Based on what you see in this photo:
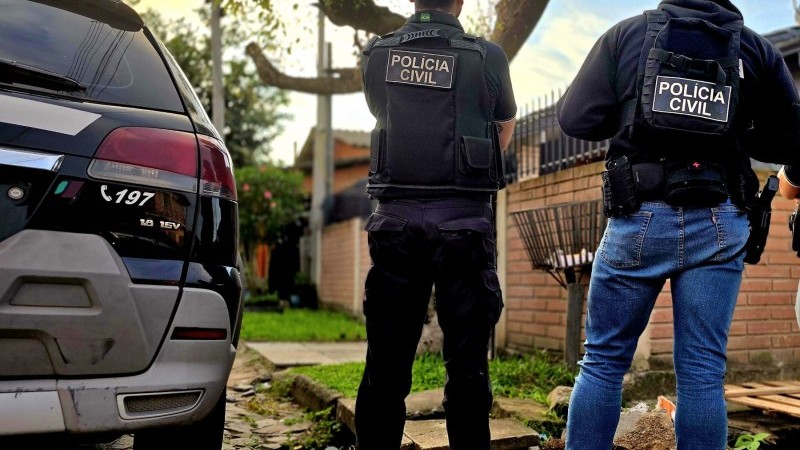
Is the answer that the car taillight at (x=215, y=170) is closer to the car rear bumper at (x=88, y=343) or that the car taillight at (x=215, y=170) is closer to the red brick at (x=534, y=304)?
the car rear bumper at (x=88, y=343)

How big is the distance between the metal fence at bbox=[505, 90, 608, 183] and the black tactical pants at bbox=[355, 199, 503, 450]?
9.77ft

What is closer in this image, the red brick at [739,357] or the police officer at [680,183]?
the police officer at [680,183]

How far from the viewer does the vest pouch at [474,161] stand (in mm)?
2328

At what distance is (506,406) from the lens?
3.70m

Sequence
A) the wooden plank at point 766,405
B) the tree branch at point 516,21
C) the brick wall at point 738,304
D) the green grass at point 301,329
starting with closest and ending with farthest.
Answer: the wooden plank at point 766,405, the brick wall at point 738,304, the tree branch at point 516,21, the green grass at point 301,329

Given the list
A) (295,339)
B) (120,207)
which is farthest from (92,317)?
(295,339)

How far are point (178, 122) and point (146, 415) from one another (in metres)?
0.82

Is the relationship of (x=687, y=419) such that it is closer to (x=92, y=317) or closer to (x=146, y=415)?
(x=146, y=415)

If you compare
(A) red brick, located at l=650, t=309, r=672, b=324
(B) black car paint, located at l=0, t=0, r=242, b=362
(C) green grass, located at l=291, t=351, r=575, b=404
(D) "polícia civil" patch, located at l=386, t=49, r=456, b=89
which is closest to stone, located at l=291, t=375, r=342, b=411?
(C) green grass, located at l=291, t=351, r=575, b=404

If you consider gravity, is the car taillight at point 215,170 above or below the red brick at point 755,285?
above

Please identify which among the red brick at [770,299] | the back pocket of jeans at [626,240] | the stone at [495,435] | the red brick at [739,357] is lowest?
the stone at [495,435]

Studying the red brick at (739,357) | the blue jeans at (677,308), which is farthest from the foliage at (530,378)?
the blue jeans at (677,308)

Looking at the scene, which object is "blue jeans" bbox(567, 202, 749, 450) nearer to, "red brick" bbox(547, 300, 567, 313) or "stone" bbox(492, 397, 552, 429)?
"stone" bbox(492, 397, 552, 429)

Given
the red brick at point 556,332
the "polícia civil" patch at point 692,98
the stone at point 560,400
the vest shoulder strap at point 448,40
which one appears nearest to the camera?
the "polícia civil" patch at point 692,98
